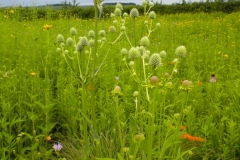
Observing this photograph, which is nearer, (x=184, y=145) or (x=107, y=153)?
(x=107, y=153)

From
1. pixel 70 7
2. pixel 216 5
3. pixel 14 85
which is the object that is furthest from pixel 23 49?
pixel 216 5

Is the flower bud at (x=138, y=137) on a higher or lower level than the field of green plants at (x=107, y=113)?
higher

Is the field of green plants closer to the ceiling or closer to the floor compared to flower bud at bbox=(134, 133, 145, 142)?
closer to the floor

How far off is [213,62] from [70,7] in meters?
11.2

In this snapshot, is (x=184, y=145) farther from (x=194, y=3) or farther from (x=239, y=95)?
(x=194, y=3)

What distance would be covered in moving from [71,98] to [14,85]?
A: 42 cm

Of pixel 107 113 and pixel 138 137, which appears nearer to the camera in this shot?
pixel 138 137

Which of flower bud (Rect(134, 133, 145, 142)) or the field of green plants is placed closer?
flower bud (Rect(134, 133, 145, 142))

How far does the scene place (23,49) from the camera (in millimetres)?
4223

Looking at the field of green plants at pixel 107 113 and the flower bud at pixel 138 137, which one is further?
the field of green plants at pixel 107 113

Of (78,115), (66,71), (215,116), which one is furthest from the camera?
(66,71)

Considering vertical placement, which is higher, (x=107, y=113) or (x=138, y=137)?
(x=138, y=137)

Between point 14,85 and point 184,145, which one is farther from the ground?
point 14,85

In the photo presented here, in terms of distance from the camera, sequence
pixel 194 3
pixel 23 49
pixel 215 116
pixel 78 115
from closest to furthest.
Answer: pixel 78 115, pixel 215 116, pixel 23 49, pixel 194 3
